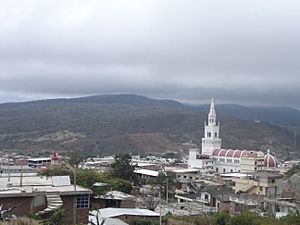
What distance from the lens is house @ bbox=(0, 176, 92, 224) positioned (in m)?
22.5

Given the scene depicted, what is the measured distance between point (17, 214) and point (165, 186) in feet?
97.1

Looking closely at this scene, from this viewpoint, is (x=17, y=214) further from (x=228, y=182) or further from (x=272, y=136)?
(x=272, y=136)

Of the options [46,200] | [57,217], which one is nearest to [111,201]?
[46,200]

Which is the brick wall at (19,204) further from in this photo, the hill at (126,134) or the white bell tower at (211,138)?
the hill at (126,134)

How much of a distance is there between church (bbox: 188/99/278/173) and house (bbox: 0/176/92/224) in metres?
47.7

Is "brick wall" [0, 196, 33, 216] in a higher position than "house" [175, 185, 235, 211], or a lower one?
higher

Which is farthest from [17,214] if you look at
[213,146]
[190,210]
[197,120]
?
[197,120]

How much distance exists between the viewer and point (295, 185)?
53.7m

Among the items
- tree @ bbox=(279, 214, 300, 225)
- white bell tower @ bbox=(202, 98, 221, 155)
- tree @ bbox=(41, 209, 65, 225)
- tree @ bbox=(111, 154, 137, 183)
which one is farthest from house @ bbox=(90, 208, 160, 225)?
white bell tower @ bbox=(202, 98, 221, 155)

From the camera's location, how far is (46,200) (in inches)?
903

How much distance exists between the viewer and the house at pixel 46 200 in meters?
22.5

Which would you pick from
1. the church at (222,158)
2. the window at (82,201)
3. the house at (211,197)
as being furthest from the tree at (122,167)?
the church at (222,158)

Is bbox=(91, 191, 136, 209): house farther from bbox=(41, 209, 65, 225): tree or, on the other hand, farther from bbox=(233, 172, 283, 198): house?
bbox=(233, 172, 283, 198): house

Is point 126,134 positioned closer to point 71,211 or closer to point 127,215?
point 127,215
